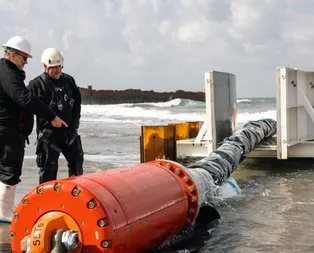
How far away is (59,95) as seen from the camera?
17.9 feet

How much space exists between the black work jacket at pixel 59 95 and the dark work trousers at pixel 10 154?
39 centimetres

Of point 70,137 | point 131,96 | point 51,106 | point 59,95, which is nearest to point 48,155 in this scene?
point 70,137

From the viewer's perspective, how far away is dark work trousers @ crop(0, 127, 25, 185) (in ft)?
16.1

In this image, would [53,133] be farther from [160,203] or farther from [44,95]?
[160,203]

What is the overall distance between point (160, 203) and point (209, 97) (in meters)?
4.29

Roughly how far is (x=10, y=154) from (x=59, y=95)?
85 centimetres

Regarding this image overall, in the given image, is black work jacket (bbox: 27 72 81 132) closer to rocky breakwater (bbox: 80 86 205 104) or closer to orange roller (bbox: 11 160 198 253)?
orange roller (bbox: 11 160 198 253)

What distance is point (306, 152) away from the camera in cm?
867

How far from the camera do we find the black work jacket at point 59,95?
5371 mm

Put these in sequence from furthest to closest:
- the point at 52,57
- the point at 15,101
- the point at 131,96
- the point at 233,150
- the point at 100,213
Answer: the point at 131,96 → the point at 233,150 → the point at 52,57 → the point at 15,101 → the point at 100,213

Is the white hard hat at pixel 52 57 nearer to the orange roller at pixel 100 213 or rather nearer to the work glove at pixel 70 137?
the work glove at pixel 70 137

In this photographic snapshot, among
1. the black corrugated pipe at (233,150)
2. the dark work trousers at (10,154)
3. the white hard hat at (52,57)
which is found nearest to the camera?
the dark work trousers at (10,154)

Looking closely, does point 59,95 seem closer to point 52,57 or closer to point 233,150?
point 52,57

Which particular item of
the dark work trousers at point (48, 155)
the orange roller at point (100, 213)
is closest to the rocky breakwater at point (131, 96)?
the dark work trousers at point (48, 155)
